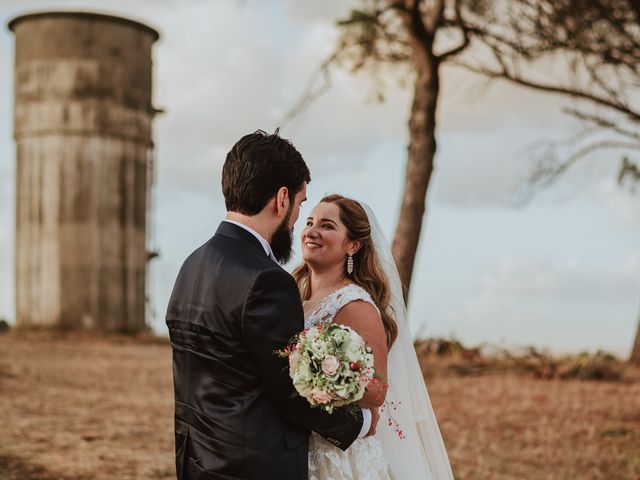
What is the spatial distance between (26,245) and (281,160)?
799 inches

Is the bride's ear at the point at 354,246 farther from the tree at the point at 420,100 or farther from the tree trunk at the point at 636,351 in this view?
the tree trunk at the point at 636,351

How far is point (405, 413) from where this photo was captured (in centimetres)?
430

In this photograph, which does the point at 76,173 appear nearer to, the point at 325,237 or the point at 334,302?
the point at 325,237

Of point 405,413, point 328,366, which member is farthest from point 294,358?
point 405,413

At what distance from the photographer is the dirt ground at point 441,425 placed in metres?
7.61

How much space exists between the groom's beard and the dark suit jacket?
11 cm

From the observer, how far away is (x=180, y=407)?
338 cm

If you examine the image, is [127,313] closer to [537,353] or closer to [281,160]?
[537,353]

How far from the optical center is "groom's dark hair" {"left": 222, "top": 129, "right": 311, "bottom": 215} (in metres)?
3.13

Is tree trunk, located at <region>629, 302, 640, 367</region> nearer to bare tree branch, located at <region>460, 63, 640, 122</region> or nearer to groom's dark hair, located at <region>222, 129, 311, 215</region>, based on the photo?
bare tree branch, located at <region>460, 63, 640, 122</region>

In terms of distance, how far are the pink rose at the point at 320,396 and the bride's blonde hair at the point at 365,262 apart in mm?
1086

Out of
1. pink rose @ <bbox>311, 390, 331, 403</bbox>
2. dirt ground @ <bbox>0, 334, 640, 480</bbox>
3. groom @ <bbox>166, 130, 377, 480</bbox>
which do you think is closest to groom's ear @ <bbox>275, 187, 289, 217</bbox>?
groom @ <bbox>166, 130, 377, 480</bbox>

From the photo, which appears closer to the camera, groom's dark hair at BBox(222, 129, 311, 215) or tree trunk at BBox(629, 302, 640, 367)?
groom's dark hair at BBox(222, 129, 311, 215)

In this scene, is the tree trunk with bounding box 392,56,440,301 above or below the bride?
above
